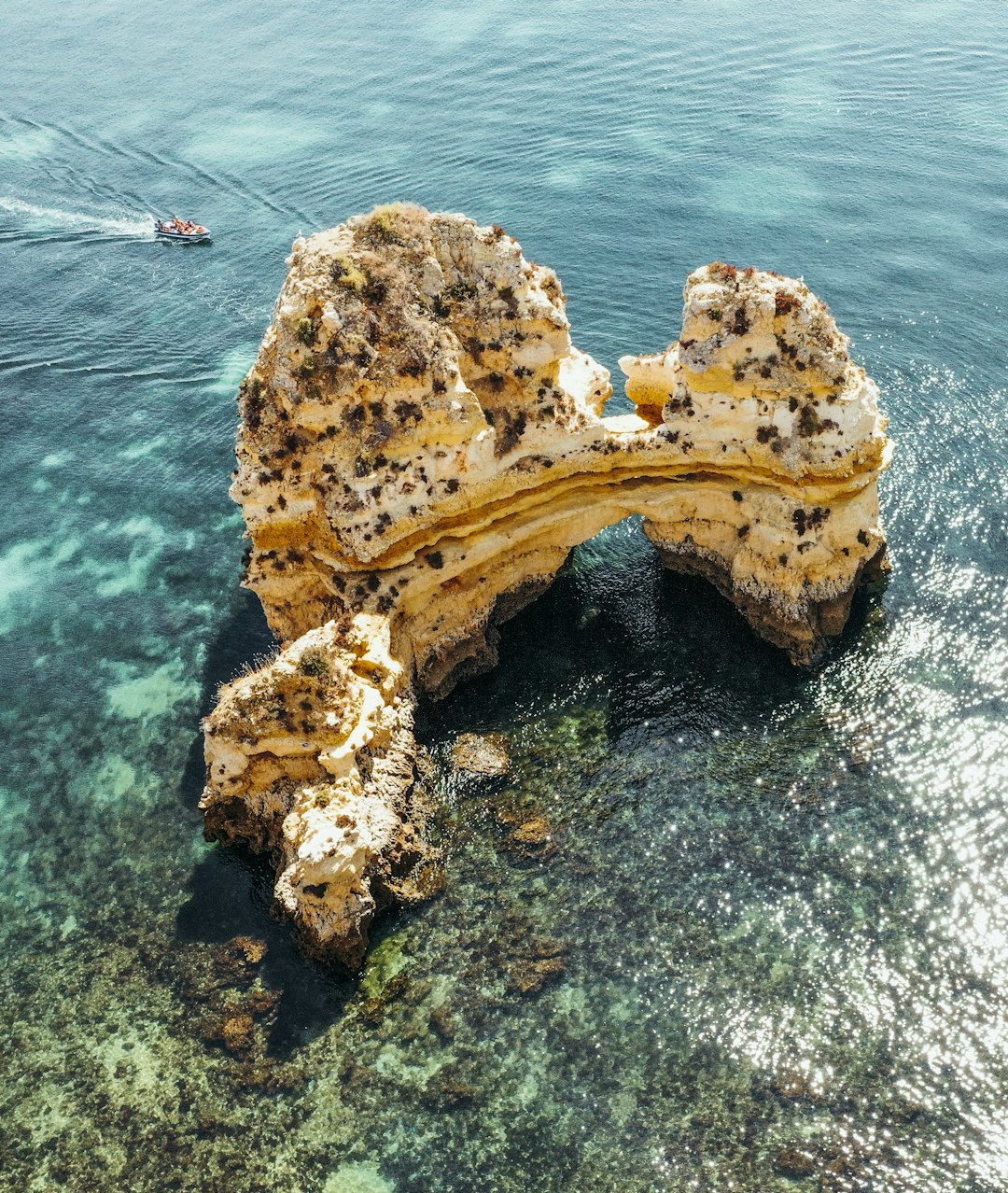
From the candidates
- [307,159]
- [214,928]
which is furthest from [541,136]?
[214,928]

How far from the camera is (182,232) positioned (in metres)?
58.5

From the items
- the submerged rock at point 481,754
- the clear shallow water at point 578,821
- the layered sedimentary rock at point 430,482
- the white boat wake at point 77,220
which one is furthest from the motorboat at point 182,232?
the submerged rock at point 481,754

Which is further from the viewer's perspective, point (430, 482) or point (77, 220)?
point (77, 220)

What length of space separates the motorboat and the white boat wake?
81.7 inches

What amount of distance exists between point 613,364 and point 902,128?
3188cm

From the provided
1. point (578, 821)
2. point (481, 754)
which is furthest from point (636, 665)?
point (578, 821)

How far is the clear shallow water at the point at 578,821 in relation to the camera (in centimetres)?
2167

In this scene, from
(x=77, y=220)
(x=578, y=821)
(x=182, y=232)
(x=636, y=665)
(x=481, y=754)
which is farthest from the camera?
(x=77, y=220)

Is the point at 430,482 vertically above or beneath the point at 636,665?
above

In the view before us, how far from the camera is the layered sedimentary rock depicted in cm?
2611

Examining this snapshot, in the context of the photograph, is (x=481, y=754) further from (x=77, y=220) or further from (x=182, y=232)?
(x=77, y=220)

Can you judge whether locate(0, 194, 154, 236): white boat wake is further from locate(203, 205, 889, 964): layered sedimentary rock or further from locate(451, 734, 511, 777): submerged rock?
locate(451, 734, 511, 777): submerged rock

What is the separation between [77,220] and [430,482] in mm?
47280

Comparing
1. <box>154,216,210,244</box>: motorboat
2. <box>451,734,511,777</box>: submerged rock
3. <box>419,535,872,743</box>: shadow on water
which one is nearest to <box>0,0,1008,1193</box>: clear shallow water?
<box>419,535,872,743</box>: shadow on water
